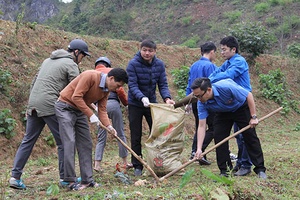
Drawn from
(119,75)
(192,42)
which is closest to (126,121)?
(119,75)

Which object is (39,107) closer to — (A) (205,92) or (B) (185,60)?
(A) (205,92)

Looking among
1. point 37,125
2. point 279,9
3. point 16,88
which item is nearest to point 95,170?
point 37,125

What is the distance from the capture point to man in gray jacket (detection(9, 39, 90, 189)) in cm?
473

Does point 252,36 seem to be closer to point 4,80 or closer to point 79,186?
point 4,80

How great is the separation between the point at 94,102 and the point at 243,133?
Answer: 5.87 feet

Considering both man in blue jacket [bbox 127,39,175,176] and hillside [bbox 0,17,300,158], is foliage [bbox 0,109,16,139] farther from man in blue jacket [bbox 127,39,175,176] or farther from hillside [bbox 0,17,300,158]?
Result: man in blue jacket [bbox 127,39,175,176]

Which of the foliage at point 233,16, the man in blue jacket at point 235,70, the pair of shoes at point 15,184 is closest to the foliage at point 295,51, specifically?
the foliage at point 233,16

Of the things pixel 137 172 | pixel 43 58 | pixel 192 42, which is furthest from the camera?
pixel 192 42

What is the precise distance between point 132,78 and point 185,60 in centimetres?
893

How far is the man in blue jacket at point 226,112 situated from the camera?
15.8 ft

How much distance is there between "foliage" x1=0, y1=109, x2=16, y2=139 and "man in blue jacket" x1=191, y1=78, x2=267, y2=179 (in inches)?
139

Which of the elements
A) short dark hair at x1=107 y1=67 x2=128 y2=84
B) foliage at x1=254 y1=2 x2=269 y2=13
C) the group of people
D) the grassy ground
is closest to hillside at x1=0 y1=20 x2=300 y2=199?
the grassy ground

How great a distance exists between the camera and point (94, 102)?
4949 mm

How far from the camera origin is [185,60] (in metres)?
14.2
